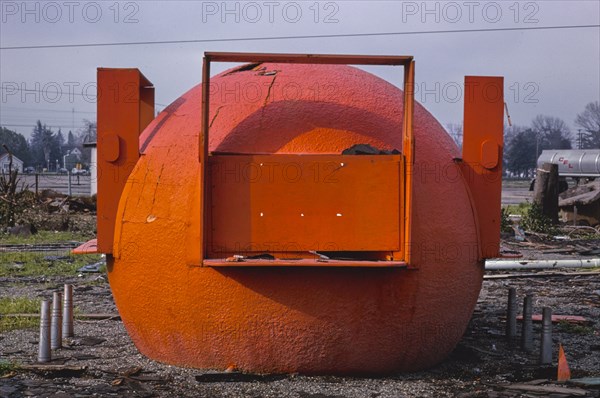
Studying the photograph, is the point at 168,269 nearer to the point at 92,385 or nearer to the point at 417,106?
the point at 92,385

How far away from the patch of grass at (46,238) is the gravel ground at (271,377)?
1146cm

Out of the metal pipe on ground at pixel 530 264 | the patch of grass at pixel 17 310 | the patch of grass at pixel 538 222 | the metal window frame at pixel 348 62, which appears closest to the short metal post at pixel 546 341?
the metal window frame at pixel 348 62

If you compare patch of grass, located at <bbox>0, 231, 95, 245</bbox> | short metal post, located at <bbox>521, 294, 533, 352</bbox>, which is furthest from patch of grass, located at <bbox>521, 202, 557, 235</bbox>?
short metal post, located at <bbox>521, 294, 533, 352</bbox>

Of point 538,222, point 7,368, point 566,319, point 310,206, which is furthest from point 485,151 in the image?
point 538,222

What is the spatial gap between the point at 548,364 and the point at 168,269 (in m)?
3.20

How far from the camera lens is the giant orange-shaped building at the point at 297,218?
18.3ft

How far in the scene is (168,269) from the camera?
5.83 metres

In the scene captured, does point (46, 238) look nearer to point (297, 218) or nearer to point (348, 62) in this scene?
point (297, 218)

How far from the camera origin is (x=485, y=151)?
634cm

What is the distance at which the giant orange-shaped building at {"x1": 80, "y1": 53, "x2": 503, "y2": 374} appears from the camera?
5586 millimetres

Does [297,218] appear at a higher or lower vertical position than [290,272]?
higher

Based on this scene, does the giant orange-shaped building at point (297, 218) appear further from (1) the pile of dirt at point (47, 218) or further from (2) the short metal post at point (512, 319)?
(1) the pile of dirt at point (47, 218)

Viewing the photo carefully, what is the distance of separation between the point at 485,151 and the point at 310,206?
5.33 feet

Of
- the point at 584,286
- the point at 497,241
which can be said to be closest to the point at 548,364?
the point at 497,241
